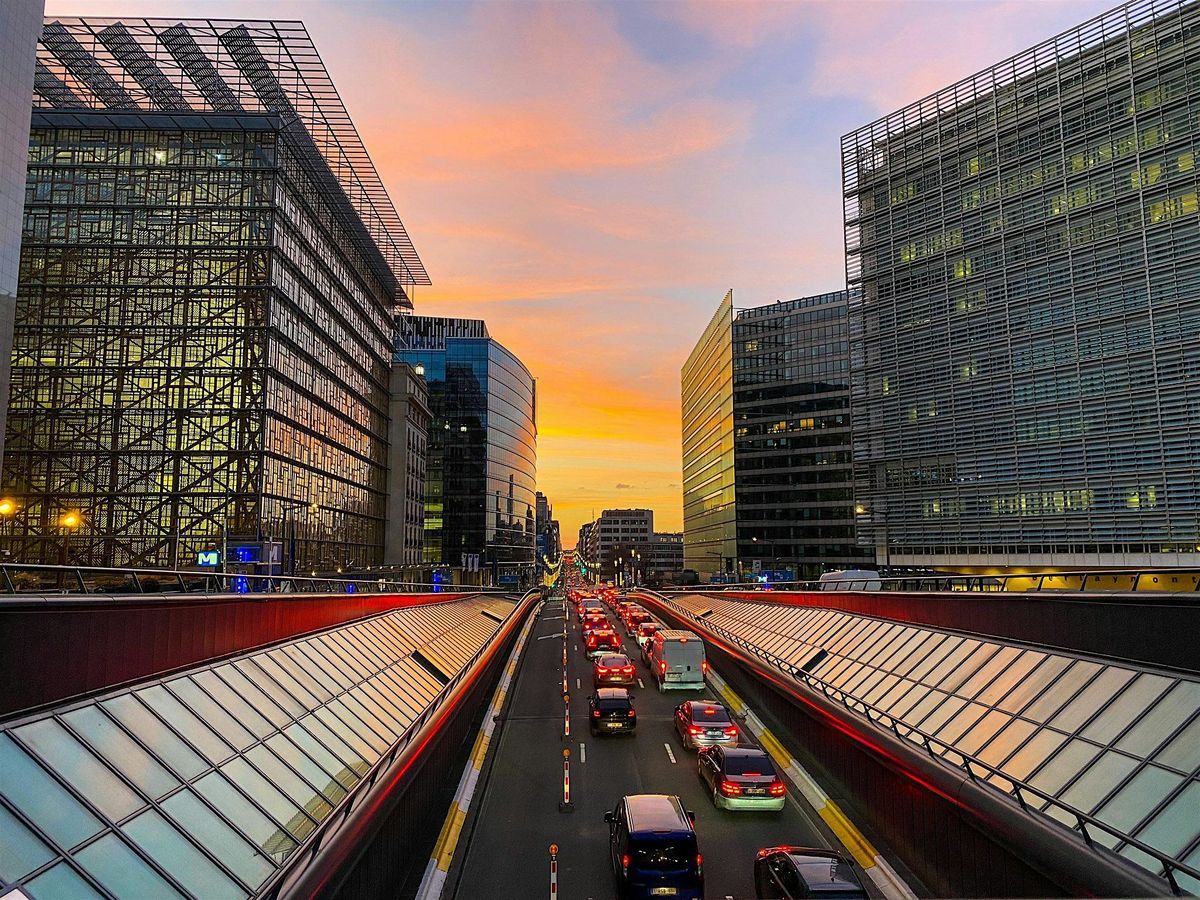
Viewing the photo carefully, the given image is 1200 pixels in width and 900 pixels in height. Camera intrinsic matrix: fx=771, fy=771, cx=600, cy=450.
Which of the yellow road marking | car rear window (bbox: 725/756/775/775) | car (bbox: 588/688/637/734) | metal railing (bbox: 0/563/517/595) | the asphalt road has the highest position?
metal railing (bbox: 0/563/517/595)

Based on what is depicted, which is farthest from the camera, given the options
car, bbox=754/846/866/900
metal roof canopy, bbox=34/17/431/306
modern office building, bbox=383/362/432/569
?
modern office building, bbox=383/362/432/569

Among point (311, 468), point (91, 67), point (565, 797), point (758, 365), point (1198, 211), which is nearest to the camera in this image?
point (565, 797)

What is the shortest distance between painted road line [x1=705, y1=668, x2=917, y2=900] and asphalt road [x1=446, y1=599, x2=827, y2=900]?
402 mm

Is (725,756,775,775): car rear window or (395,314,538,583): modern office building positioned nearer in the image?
(725,756,775,775): car rear window

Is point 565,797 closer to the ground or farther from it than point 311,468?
closer to the ground

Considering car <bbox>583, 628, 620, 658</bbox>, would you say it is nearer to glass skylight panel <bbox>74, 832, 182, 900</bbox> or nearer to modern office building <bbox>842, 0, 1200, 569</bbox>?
modern office building <bbox>842, 0, 1200, 569</bbox>

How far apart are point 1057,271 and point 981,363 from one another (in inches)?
308

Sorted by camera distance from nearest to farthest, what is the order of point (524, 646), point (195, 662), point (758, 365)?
point (195, 662) → point (524, 646) → point (758, 365)

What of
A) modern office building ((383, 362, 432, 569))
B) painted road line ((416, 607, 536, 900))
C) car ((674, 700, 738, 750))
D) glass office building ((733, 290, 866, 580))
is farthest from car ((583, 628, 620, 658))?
glass office building ((733, 290, 866, 580))

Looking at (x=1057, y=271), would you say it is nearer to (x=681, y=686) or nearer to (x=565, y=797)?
(x=681, y=686)

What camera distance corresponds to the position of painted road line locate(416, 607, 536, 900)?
1322 cm

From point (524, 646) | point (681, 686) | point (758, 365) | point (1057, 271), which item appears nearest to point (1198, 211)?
point (1057, 271)

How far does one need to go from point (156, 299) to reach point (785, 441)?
9354 cm

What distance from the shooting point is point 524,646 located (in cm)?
4912
